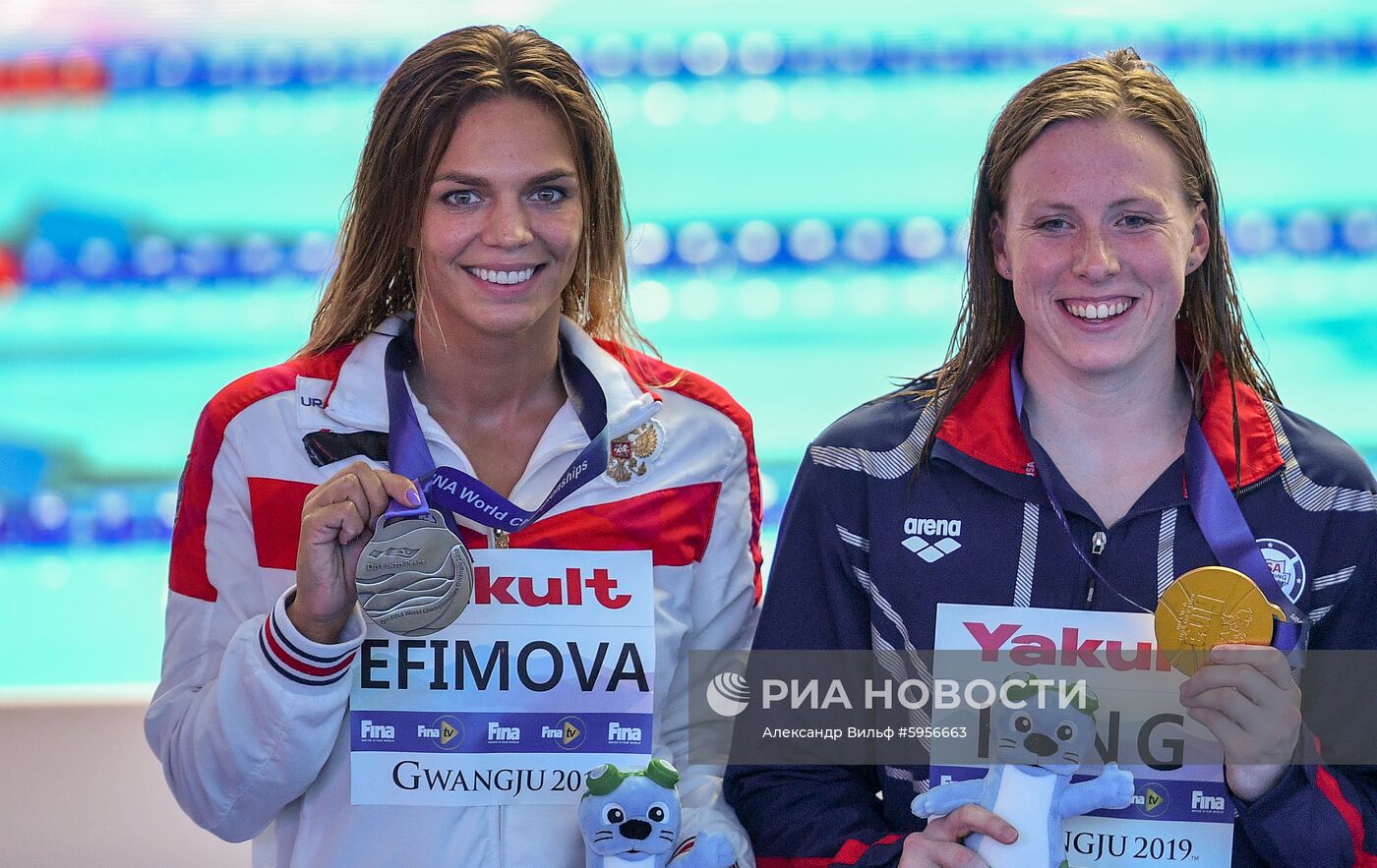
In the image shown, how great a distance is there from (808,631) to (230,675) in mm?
691

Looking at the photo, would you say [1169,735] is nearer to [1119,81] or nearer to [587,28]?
[1119,81]

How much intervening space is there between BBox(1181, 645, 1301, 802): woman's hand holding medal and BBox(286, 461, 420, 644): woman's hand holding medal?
0.88 metres

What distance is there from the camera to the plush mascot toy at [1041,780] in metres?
1.56

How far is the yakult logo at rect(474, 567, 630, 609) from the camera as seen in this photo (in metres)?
1.79

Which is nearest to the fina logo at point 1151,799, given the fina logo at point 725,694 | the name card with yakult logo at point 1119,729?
the name card with yakult logo at point 1119,729

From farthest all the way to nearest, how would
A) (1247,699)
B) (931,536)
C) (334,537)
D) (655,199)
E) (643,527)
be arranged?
1. (655,199)
2. (643,527)
3. (931,536)
4. (334,537)
5. (1247,699)

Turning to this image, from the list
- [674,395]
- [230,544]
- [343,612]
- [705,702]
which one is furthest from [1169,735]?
[230,544]

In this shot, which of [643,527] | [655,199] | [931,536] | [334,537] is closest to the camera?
[334,537]

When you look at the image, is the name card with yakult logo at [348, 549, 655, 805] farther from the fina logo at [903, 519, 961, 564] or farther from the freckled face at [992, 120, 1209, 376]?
the freckled face at [992, 120, 1209, 376]

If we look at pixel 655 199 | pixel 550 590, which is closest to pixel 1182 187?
pixel 550 590

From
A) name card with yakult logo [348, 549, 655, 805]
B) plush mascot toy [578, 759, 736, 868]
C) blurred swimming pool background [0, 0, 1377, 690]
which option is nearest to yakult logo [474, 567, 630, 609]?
name card with yakult logo [348, 549, 655, 805]

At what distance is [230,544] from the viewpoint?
5.89 feet

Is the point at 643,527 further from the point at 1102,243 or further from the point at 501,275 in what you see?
the point at 1102,243

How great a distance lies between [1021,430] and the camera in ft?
5.72
